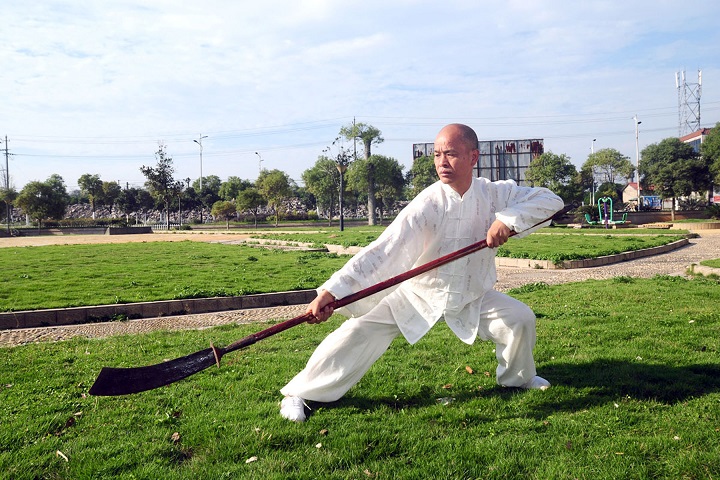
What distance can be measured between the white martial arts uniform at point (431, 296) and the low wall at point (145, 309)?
553cm

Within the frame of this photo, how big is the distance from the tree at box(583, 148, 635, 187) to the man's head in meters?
61.4

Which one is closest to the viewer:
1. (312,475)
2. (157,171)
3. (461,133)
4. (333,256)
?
(312,475)

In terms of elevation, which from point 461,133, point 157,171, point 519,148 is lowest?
point 461,133

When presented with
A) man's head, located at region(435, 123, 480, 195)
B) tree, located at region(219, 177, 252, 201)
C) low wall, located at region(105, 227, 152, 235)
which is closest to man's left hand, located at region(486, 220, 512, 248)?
man's head, located at region(435, 123, 480, 195)

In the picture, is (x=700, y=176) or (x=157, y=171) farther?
(x=157, y=171)

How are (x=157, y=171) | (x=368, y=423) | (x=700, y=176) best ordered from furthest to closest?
(x=157, y=171), (x=700, y=176), (x=368, y=423)

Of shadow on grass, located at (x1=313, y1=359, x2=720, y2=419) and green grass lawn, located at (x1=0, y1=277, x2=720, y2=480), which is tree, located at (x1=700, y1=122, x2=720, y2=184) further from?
shadow on grass, located at (x1=313, y1=359, x2=720, y2=419)

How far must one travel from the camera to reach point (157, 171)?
57.9 metres

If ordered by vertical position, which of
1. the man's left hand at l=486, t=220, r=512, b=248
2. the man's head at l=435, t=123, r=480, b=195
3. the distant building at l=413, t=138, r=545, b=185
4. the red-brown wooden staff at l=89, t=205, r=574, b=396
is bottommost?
the red-brown wooden staff at l=89, t=205, r=574, b=396

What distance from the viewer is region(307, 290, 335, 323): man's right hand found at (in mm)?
3891

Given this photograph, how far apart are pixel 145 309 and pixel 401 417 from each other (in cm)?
632

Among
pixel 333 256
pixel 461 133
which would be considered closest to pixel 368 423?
pixel 461 133

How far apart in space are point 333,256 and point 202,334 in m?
10.7

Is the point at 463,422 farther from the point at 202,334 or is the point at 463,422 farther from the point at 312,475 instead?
the point at 202,334
